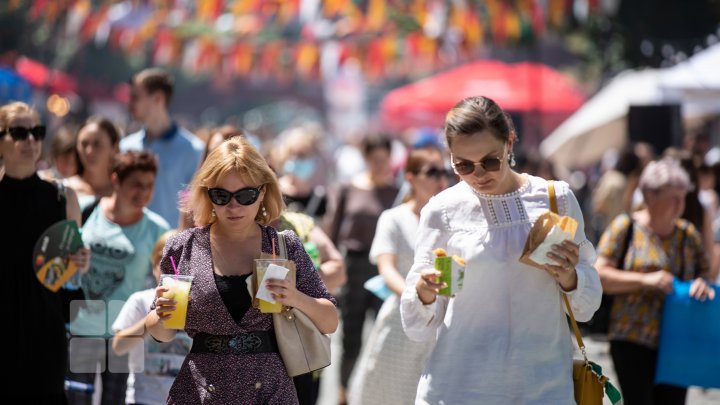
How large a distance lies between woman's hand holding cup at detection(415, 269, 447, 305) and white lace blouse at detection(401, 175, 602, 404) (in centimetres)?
5

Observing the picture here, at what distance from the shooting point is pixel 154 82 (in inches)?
327

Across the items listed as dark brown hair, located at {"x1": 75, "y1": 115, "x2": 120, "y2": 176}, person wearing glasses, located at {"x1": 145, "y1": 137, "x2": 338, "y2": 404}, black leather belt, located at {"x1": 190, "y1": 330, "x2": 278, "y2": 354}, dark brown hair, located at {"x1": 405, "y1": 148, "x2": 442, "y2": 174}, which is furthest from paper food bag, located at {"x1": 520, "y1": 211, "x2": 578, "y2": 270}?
dark brown hair, located at {"x1": 75, "y1": 115, "x2": 120, "y2": 176}

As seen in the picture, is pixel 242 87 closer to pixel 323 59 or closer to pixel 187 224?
pixel 323 59

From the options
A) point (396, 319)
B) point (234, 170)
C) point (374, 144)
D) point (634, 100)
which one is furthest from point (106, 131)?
point (634, 100)

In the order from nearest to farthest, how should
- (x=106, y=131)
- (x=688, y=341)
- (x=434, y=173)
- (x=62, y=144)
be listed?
(x=688, y=341), (x=434, y=173), (x=106, y=131), (x=62, y=144)

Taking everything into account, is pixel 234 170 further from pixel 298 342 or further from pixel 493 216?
pixel 493 216

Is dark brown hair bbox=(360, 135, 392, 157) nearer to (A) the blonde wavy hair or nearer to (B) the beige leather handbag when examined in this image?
(A) the blonde wavy hair

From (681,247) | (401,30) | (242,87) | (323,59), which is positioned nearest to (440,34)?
(401,30)

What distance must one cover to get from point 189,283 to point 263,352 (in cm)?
36

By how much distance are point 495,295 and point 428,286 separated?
27cm

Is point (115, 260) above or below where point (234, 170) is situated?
below

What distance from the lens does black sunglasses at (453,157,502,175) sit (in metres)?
4.13

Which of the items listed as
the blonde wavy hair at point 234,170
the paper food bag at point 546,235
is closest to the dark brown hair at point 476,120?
A: the paper food bag at point 546,235

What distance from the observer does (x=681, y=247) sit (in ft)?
20.5
